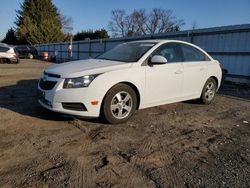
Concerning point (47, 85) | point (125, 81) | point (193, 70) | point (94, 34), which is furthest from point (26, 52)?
point (125, 81)

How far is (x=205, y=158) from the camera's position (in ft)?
12.4

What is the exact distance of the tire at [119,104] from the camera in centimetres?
491

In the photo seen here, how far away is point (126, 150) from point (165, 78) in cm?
223

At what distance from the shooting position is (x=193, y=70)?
6.39 metres

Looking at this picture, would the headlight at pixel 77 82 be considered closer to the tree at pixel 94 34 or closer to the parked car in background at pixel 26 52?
the parked car in background at pixel 26 52

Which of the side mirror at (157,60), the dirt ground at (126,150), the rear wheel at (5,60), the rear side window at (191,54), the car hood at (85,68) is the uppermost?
the rear side window at (191,54)

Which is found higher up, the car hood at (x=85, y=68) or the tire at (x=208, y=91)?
the car hood at (x=85, y=68)

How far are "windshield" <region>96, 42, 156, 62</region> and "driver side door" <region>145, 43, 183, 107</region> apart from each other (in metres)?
0.24

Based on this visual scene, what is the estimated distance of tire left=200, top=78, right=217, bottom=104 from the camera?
22.7 feet

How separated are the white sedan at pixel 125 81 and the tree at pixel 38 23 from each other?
5294cm

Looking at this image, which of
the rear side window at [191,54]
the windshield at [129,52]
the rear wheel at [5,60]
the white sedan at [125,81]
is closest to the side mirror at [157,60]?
the white sedan at [125,81]

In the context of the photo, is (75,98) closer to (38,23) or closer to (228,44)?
(228,44)

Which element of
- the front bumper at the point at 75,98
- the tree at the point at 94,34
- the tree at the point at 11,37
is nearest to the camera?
the front bumper at the point at 75,98

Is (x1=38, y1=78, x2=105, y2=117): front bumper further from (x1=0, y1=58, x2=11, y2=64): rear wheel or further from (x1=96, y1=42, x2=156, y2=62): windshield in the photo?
(x1=0, y1=58, x2=11, y2=64): rear wheel
